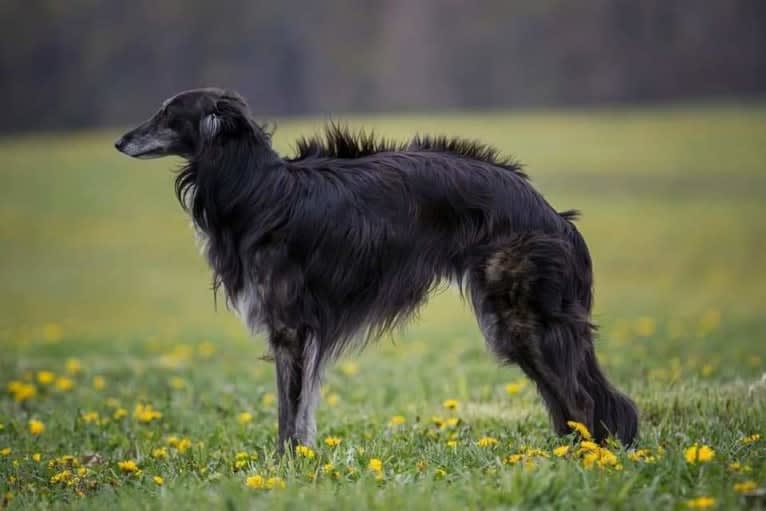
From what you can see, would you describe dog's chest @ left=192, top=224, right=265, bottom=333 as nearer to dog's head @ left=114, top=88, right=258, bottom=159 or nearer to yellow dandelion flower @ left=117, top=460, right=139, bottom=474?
dog's head @ left=114, top=88, right=258, bottom=159

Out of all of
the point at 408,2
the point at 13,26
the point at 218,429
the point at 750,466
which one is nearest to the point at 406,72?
the point at 408,2

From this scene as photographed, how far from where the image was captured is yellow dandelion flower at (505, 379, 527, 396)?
6.97 m

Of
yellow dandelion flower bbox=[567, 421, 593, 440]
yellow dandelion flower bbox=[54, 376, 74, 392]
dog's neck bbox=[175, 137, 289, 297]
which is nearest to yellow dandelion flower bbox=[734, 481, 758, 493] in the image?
yellow dandelion flower bbox=[567, 421, 593, 440]

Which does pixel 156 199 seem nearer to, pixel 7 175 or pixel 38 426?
pixel 7 175

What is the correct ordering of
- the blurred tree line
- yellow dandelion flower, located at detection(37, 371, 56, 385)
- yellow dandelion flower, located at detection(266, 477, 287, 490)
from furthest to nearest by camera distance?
the blurred tree line
yellow dandelion flower, located at detection(37, 371, 56, 385)
yellow dandelion flower, located at detection(266, 477, 287, 490)

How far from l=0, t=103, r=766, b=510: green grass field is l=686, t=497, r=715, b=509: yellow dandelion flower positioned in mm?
19

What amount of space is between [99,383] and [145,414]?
2.09 meters

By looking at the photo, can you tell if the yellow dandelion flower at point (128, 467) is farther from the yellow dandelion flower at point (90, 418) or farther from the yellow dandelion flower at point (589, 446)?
the yellow dandelion flower at point (589, 446)

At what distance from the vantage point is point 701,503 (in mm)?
3602

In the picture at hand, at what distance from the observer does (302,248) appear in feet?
18.0

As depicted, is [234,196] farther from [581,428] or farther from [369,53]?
[369,53]

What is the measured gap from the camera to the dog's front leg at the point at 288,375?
5.47m

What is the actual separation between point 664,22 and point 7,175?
67.5 feet

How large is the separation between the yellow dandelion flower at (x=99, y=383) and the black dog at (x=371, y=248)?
3.15m
